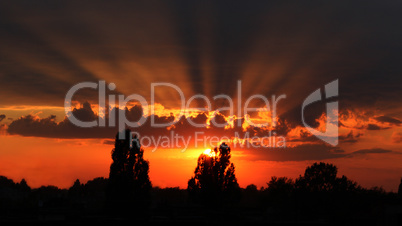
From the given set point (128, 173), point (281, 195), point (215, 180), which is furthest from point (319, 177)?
point (128, 173)

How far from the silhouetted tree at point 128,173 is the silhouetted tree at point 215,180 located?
15752 mm

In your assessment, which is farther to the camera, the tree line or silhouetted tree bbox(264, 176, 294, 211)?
silhouetted tree bbox(264, 176, 294, 211)

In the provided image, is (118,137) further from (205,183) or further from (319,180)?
→ (319,180)

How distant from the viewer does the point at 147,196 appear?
6950 cm

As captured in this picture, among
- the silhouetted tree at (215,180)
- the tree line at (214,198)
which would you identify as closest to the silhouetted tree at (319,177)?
the tree line at (214,198)

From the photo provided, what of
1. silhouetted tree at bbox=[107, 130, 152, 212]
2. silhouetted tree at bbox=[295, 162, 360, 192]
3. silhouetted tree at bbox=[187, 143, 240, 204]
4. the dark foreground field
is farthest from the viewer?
silhouetted tree at bbox=[295, 162, 360, 192]

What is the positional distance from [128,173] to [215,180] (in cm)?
1967

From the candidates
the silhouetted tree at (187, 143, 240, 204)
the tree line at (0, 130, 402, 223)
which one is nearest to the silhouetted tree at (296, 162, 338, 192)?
the tree line at (0, 130, 402, 223)

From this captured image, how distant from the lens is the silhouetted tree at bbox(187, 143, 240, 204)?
8269 cm

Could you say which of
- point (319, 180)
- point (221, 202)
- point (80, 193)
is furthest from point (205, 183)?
point (80, 193)

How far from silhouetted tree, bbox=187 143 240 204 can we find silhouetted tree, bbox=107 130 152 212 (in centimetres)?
1575

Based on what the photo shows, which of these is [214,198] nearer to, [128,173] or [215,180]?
[215,180]

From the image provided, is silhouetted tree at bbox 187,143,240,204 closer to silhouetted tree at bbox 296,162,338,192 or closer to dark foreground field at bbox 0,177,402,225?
dark foreground field at bbox 0,177,402,225

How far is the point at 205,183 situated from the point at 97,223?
198 feet
